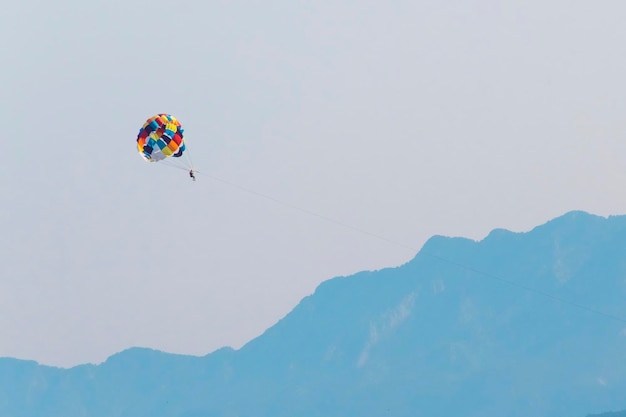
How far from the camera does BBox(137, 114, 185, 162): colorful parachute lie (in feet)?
417

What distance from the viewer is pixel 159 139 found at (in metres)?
127

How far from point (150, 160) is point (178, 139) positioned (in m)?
3.92

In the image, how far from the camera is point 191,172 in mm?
121625

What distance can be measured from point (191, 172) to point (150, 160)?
27.4ft

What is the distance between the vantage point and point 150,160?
128 m

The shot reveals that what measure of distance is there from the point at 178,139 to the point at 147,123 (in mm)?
3871

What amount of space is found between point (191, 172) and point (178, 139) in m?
7.48

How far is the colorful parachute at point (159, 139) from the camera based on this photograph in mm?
127000

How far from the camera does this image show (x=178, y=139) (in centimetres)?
12769

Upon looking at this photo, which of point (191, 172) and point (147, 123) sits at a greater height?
point (147, 123)

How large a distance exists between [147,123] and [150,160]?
412 centimetres
